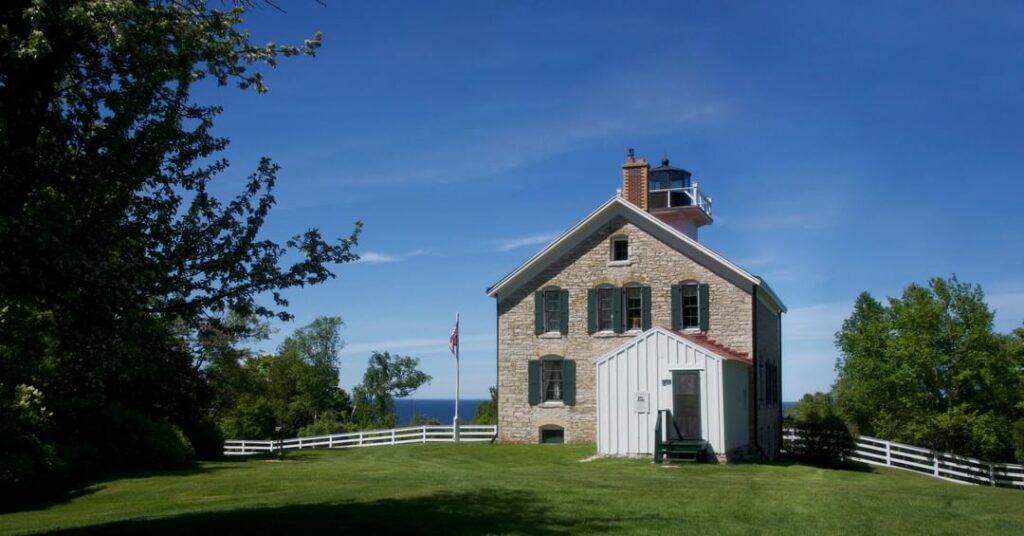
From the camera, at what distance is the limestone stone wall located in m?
26.7

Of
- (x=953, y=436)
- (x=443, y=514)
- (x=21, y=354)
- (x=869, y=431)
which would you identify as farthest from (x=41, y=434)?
(x=869, y=431)

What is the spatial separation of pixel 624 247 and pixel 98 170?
2040cm

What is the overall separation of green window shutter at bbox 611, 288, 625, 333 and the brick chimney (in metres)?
3.47

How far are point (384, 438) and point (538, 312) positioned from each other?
30.2ft

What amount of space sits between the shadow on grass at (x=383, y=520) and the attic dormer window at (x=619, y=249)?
1587 centimetres

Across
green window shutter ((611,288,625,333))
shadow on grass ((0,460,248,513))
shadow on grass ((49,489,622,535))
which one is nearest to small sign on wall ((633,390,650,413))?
green window shutter ((611,288,625,333))

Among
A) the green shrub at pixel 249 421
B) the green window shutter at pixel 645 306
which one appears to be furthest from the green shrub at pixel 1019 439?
the green shrub at pixel 249 421

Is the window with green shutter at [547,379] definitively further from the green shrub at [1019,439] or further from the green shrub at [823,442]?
the green shrub at [1019,439]

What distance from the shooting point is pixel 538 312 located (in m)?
28.7

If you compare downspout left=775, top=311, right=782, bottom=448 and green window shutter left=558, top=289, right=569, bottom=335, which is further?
downspout left=775, top=311, right=782, bottom=448

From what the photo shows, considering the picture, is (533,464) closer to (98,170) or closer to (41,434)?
(41,434)

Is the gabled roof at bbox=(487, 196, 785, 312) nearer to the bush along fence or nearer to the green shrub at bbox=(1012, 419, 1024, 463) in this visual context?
the bush along fence

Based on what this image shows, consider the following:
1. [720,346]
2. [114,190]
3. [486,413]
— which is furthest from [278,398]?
[114,190]

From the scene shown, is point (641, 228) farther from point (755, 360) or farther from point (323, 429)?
point (323, 429)
